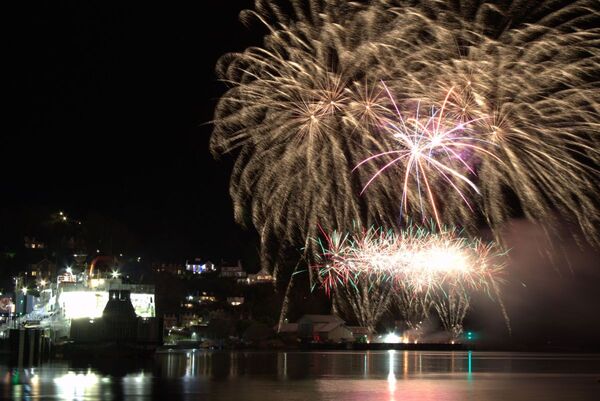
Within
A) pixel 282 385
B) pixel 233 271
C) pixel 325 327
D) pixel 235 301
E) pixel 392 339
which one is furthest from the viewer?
pixel 233 271

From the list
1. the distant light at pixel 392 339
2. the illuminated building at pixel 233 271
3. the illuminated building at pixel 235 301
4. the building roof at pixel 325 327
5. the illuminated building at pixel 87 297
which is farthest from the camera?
the illuminated building at pixel 233 271

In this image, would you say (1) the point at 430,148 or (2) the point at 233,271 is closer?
(1) the point at 430,148

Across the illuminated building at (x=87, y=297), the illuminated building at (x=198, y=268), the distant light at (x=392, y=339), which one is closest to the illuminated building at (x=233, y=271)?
the illuminated building at (x=198, y=268)

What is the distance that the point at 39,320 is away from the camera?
81438 mm

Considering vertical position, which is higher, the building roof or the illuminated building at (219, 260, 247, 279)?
the illuminated building at (219, 260, 247, 279)

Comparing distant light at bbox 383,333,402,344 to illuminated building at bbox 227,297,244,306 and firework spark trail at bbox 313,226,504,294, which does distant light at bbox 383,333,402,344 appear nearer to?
illuminated building at bbox 227,297,244,306

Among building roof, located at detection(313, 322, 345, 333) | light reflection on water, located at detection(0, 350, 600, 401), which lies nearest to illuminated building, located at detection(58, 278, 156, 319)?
light reflection on water, located at detection(0, 350, 600, 401)

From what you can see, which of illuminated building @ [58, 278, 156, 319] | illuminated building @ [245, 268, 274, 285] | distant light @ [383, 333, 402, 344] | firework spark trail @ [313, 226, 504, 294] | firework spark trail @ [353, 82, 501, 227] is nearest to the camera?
firework spark trail @ [353, 82, 501, 227]

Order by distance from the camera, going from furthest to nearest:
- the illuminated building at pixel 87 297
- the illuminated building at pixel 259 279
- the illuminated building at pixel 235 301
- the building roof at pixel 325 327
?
the illuminated building at pixel 259 279, the illuminated building at pixel 235 301, the building roof at pixel 325 327, the illuminated building at pixel 87 297

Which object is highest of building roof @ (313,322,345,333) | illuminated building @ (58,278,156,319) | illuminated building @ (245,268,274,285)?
illuminated building @ (245,268,274,285)

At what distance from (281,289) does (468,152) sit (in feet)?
333

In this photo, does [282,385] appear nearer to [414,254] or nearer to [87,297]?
[414,254]

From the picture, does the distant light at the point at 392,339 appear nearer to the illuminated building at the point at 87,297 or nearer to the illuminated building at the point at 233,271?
the illuminated building at the point at 87,297

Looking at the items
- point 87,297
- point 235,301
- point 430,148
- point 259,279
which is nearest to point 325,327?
point 235,301
